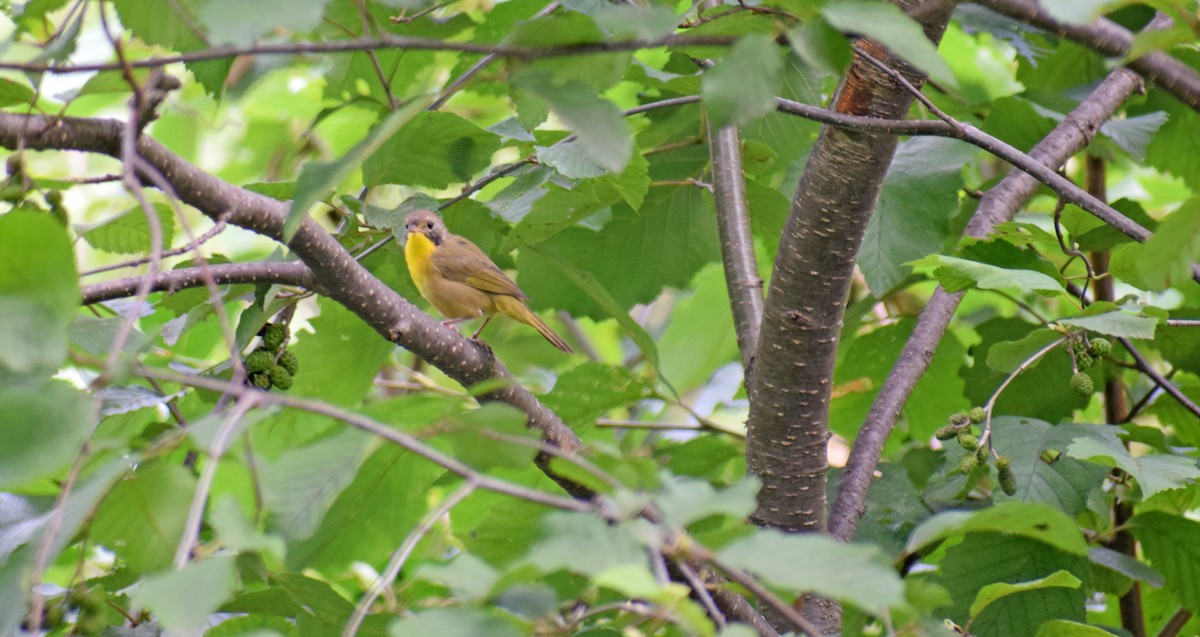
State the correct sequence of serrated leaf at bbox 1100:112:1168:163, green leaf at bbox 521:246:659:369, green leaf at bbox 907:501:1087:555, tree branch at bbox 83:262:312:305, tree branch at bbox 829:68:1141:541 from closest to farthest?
green leaf at bbox 907:501:1087:555 < tree branch at bbox 83:262:312:305 < tree branch at bbox 829:68:1141:541 < green leaf at bbox 521:246:659:369 < serrated leaf at bbox 1100:112:1168:163

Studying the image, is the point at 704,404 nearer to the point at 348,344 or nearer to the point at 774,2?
the point at 348,344

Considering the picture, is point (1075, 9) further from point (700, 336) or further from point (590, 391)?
point (700, 336)

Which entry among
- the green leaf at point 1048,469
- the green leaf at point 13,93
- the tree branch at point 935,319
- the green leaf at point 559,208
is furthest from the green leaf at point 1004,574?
the green leaf at point 13,93

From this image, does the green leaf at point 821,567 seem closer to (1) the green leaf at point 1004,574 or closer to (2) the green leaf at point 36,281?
(2) the green leaf at point 36,281

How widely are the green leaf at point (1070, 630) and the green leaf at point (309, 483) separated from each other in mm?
1389

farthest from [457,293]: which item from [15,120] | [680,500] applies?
[680,500]

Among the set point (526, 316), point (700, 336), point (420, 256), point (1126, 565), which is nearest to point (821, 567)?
point (1126, 565)

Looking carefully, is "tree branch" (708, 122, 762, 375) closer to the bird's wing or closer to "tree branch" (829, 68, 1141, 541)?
"tree branch" (829, 68, 1141, 541)

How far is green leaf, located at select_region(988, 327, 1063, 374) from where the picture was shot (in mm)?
2254

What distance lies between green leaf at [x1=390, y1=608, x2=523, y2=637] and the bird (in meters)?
3.15

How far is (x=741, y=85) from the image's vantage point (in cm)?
133

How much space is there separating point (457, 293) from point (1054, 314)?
2.47 m

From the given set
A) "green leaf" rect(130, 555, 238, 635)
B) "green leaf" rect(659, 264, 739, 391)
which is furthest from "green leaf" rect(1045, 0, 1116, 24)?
"green leaf" rect(659, 264, 739, 391)

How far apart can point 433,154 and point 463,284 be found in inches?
76.8
